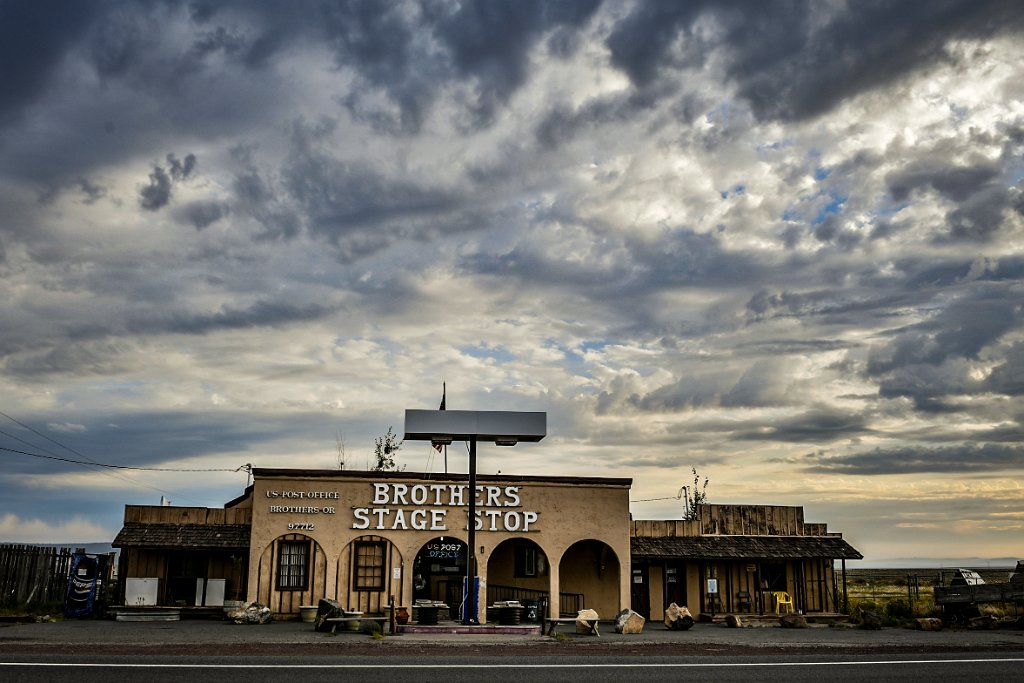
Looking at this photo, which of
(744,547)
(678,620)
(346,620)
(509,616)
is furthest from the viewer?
(744,547)

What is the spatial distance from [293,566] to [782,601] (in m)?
16.5

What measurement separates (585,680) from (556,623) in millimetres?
9844

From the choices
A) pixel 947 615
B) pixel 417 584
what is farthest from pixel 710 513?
pixel 417 584

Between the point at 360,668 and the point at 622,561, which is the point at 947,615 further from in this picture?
the point at 360,668

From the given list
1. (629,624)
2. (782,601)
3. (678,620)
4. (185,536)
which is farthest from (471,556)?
(782,601)

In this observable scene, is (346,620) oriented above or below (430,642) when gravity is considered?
above

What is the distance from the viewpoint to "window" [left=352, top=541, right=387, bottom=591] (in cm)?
2905

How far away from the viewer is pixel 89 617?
2792 cm

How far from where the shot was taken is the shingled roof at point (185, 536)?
2855 cm

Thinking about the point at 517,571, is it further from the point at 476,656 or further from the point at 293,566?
the point at 476,656

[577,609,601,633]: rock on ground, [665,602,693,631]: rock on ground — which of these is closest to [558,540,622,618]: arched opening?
[665,602,693,631]: rock on ground

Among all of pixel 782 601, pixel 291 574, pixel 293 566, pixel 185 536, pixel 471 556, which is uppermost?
pixel 185 536

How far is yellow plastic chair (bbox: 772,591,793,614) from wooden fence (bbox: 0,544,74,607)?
23.7 metres

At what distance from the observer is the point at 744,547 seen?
31.4 meters
